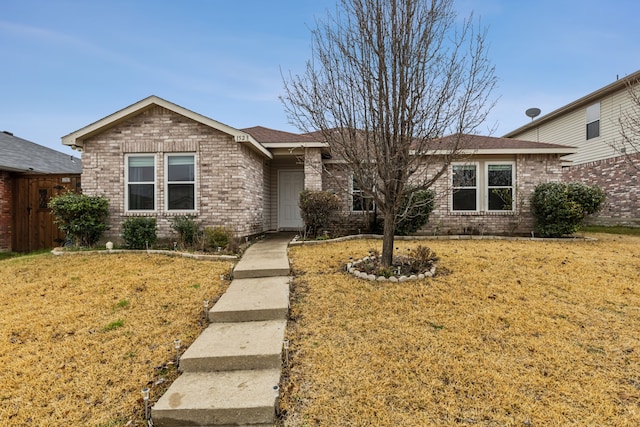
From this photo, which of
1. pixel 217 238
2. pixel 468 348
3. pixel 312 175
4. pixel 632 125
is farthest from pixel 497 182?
pixel 217 238

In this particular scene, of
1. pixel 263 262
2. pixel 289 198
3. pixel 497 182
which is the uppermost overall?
pixel 497 182

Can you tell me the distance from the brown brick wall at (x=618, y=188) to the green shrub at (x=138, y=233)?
57.9ft

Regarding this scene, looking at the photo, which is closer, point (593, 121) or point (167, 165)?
point (167, 165)

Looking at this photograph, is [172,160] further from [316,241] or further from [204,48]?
[204,48]

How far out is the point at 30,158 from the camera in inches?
524

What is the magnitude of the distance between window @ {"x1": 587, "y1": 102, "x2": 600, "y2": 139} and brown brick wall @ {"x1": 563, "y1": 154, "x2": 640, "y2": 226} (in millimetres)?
1477

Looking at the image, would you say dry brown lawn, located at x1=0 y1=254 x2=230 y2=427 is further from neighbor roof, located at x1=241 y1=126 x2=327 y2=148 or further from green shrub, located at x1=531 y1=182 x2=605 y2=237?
green shrub, located at x1=531 y1=182 x2=605 y2=237

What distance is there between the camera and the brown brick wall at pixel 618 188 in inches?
526

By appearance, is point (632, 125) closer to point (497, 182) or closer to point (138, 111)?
point (497, 182)

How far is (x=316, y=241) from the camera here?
866 cm

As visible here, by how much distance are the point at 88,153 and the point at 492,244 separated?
11.5 m

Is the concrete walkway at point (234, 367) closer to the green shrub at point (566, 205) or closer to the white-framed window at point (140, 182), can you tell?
the white-framed window at point (140, 182)

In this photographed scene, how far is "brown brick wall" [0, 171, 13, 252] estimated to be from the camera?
994 centimetres

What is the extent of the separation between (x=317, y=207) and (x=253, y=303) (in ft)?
16.6
